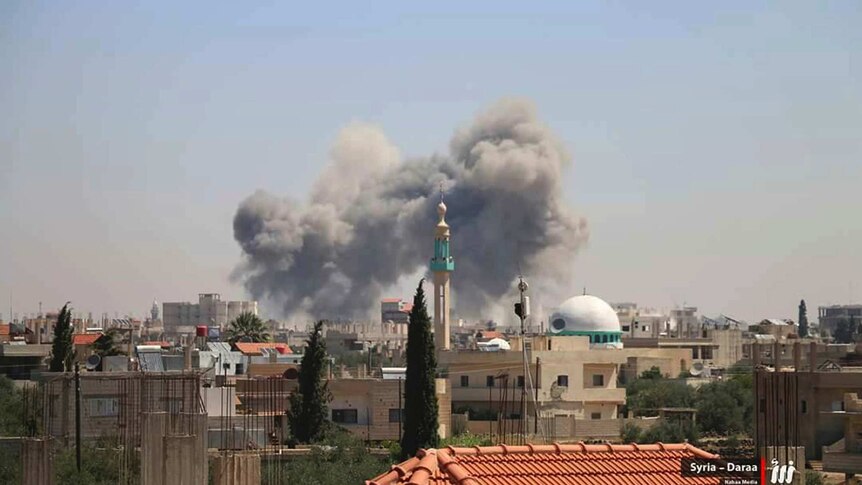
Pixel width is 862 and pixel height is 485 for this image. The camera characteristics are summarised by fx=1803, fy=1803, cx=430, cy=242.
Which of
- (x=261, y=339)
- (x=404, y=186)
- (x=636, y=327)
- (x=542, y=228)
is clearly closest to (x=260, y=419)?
(x=261, y=339)

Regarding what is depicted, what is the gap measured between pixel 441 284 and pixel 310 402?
24723mm

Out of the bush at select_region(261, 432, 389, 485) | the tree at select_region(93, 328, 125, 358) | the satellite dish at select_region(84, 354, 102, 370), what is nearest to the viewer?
the bush at select_region(261, 432, 389, 485)

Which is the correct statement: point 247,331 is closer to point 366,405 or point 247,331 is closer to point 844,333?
point 366,405

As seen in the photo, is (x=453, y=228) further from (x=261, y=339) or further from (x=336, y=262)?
(x=261, y=339)

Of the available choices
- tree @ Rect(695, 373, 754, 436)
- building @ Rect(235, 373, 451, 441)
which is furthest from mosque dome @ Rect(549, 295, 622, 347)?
building @ Rect(235, 373, 451, 441)

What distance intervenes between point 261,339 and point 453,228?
62017 mm

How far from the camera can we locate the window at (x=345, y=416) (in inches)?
1721

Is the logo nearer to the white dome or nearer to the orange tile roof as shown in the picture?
the orange tile roof

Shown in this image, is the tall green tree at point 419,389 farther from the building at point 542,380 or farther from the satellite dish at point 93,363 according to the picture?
the building at point 542,380

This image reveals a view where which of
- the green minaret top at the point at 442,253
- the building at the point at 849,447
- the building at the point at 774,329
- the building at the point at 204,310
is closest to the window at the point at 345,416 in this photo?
the building at the point at 849,447

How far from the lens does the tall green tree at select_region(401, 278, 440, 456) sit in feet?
109

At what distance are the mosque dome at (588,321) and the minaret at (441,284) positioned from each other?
10317mm

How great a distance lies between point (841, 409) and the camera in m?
40.7

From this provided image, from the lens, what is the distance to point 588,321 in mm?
73438
